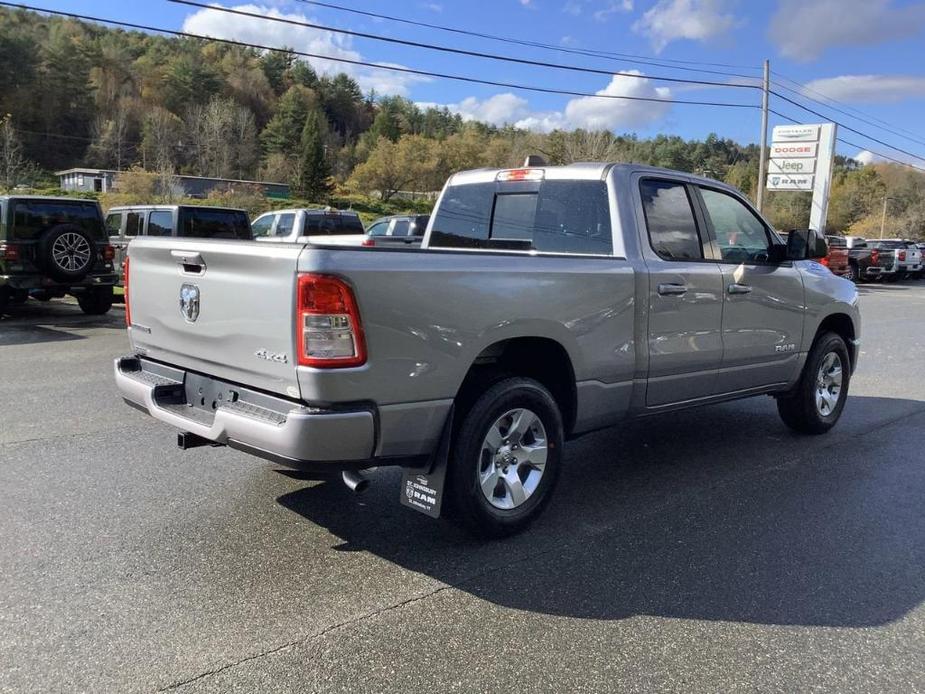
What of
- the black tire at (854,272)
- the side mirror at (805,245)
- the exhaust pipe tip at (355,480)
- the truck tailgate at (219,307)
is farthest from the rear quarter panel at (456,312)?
the black tire at (854,272)

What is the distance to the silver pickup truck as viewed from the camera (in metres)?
3.18

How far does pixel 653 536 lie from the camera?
13.2 ft

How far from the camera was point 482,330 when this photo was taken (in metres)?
3.59

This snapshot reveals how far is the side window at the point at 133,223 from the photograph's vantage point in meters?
15.2

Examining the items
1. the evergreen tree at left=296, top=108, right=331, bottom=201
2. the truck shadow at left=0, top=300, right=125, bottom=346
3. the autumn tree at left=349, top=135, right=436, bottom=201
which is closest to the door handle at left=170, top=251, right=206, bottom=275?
the truck shadow at left=0, top=300, right=125, bottom=346

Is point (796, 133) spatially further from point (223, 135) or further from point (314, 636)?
point (223, 135)

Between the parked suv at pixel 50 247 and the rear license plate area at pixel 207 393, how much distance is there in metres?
9.41

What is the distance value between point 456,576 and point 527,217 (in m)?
2.45

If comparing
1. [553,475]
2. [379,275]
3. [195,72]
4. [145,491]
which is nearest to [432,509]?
[553,475]

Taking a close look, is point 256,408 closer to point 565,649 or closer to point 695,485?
point 565,649

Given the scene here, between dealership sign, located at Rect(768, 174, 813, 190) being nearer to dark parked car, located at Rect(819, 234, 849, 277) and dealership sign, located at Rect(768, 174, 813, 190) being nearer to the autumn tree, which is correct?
dark parked car, located at Rect(819, 234, 849, 277)

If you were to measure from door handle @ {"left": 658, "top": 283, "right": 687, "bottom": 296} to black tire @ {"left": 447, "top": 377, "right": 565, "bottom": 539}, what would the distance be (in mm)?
1037

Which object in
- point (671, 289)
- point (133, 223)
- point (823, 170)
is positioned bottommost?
point (671, 289)

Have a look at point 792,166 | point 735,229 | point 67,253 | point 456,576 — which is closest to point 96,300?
point 67,253
